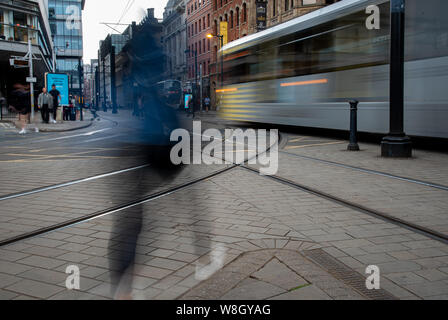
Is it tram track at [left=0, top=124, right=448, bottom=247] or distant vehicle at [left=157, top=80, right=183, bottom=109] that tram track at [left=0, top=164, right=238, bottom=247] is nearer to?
tram track at [left=0, top=124, right=448, bottom=247]

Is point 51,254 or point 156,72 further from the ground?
point 156,72

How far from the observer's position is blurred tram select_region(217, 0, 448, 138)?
32.8 ft

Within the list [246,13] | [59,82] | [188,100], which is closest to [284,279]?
[59,82]

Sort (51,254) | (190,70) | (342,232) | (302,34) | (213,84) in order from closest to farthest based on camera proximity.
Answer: (51,254) → (342,232) → (302,34) → (213,84) → (190,70)

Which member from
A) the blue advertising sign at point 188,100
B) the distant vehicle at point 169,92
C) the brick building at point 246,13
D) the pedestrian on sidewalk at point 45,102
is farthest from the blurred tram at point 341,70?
the blue advertising sign at point 188,100

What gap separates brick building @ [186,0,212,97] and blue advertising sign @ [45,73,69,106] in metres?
34.1

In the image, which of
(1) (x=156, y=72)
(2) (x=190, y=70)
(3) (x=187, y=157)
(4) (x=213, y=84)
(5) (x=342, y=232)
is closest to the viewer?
(5) (x=342, y=232)

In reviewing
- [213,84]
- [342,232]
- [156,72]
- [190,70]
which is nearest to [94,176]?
[156,72]

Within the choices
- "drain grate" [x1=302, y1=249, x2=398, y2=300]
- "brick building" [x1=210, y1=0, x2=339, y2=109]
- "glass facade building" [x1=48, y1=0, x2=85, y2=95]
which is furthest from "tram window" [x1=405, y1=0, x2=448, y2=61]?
"glass facade building" [x1=48, y1=0, x2=85, y2=95]

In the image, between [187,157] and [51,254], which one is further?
Result: [187,157]
